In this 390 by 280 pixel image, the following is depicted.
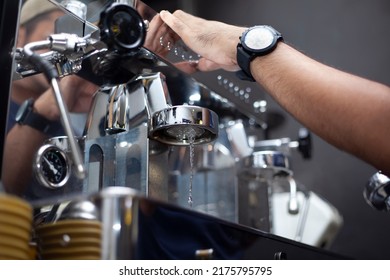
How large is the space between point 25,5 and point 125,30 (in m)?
0.15

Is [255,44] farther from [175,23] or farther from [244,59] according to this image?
[175,23]

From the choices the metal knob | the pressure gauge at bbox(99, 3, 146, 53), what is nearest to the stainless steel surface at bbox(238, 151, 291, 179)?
the metal knob

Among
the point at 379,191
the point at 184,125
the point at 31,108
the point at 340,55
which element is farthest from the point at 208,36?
the point at 340,55

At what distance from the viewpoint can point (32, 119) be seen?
0.83 metres

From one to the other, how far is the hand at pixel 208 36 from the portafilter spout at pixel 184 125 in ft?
0.45

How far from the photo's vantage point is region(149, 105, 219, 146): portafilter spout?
81 centimetres

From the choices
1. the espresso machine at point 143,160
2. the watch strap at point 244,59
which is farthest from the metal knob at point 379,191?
the watch strap at point 244,59

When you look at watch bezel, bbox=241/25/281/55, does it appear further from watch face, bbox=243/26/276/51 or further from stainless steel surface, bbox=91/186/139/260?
stainless steel surface, bbox=91/186/139/260

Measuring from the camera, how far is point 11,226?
537mm

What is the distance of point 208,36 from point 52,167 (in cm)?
33

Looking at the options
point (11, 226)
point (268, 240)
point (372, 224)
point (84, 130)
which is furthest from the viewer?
point (372, 224)

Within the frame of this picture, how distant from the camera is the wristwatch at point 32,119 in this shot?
2.62 ft
